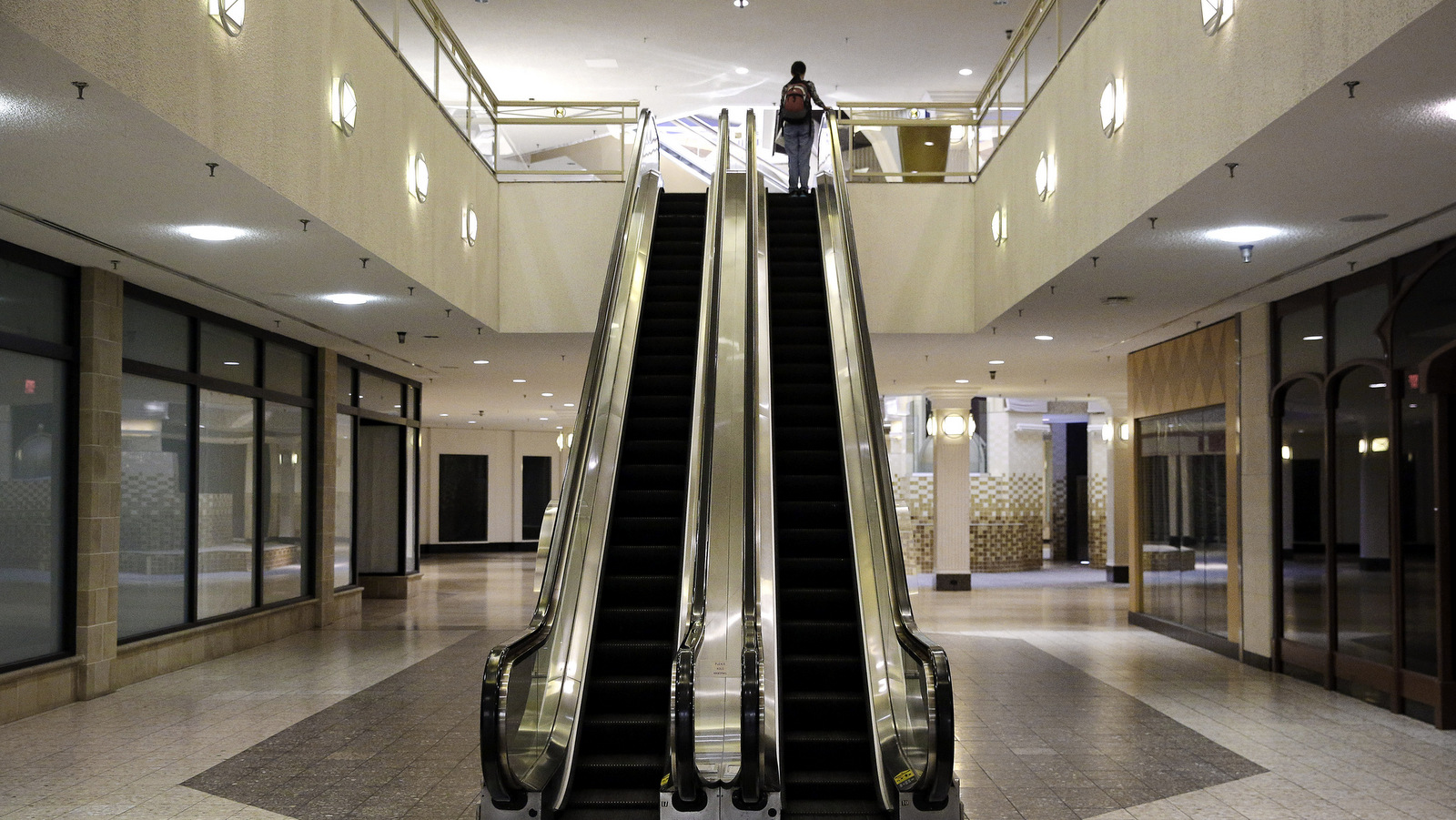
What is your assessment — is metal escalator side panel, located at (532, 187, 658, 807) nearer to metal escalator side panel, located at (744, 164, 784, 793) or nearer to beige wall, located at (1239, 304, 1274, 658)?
metal escalator side panel, located at (744, 164, 784, 793)

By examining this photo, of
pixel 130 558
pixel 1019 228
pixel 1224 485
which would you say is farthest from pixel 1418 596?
pixel 130 558

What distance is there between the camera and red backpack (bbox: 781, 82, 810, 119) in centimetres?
1273

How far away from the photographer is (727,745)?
5.54m

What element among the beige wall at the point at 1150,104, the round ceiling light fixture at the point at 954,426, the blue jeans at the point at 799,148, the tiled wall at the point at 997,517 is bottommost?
the tiled wall at the point at 997,517

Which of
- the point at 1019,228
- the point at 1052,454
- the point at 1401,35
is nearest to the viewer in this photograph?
the point at 1401,35

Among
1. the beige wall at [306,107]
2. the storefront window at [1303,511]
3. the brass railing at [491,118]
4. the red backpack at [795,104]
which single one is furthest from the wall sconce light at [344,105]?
the storefront window at [1303,511]

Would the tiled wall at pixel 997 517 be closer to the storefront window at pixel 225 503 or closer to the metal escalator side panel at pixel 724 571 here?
the storefront window at pixel 225 503

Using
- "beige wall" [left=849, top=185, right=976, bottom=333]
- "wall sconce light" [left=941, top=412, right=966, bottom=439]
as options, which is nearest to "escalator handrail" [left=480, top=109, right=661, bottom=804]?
"beige wall" [left=849, top=185, right=976, bottom=333]

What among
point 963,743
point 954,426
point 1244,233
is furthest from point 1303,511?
point 954,426

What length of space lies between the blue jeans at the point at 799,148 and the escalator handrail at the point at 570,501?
1.87 metres

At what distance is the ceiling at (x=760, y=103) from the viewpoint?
18.8ft

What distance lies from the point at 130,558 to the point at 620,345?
508 cm

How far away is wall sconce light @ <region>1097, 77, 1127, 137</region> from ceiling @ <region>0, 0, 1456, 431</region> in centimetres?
82

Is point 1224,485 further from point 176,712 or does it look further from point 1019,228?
point 176,712
